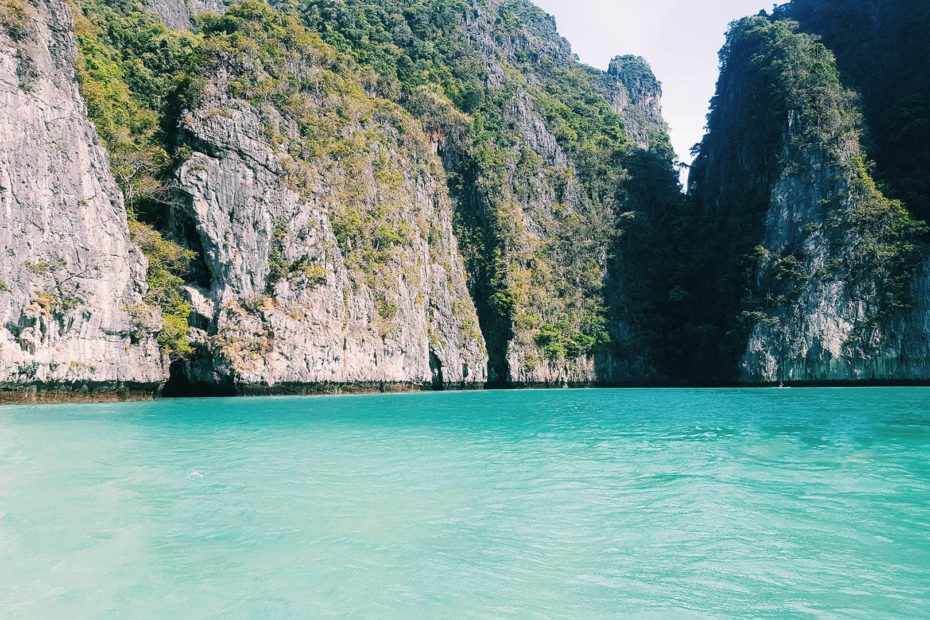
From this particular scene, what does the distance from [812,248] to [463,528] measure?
44.0 meters

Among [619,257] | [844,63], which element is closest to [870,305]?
[619,257]

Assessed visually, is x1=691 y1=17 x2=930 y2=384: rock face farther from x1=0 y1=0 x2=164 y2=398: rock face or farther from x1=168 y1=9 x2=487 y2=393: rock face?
x1=0 y1=0 x2=164 y2=398: rock face

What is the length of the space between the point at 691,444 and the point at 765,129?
46.3 meters

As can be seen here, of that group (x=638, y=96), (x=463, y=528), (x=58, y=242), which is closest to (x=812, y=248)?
(x=463, y=528)

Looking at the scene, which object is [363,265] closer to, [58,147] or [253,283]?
[253,283]

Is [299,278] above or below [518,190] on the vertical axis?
below

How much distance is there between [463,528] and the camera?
20.1 ft

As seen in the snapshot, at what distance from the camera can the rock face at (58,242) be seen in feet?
67.6

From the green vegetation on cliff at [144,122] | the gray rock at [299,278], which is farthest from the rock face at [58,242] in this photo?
the gray rock at [299,278]

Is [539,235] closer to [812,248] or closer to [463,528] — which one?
[812,248]

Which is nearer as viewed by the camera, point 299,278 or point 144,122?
point 299,278

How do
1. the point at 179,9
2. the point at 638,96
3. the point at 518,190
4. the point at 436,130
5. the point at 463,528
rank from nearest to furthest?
the point at 463,528 < the point at 436,130 < the point at 518,190 < the point at 179,9 < the point at 638,96

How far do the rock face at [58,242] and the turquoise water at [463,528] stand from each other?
433 inches

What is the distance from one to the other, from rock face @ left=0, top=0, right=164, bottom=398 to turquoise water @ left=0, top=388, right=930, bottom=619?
36.1 feet
